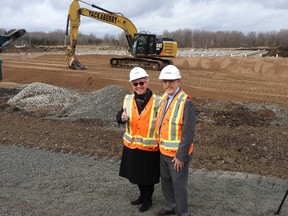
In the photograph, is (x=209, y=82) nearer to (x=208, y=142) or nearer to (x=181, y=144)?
(x=208, y=142)

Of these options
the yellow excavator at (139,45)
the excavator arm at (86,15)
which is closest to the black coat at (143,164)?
the excavator arm at (86,15)

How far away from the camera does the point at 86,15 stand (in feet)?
75.8

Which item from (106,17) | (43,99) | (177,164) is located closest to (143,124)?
(177,164)

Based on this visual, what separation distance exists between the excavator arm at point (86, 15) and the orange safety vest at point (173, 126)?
18.7 m

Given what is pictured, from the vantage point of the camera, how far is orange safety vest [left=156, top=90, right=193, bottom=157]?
13.8 feet

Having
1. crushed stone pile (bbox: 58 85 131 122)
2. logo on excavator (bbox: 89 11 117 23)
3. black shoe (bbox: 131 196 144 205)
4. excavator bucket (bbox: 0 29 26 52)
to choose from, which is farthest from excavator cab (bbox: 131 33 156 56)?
black shoe (bbox: 131 196 144 205)

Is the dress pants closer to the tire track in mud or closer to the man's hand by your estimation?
the man's hand

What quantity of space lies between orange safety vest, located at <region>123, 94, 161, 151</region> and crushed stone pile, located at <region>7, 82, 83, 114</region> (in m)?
8.31

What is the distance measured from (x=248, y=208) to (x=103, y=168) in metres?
2.66

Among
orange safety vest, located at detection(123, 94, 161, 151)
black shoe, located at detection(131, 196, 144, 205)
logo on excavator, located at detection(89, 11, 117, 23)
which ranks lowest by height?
black shoe, located at detection(131, 196, 144, 205)

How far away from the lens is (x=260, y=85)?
19.9 meters

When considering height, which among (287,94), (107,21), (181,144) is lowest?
(287,94)

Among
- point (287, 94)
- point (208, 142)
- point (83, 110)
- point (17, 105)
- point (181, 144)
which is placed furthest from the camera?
point (287, 94)


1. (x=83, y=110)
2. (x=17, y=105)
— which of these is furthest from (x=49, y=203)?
(x=17, y=105)
